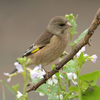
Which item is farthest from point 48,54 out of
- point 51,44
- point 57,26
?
point 57,26

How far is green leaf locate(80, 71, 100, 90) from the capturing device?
791 mm

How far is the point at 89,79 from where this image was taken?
0.80 m

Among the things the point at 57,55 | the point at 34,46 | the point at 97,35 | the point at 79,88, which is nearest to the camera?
the point at 79,88

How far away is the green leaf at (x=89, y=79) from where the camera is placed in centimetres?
79

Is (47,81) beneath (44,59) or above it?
beneath

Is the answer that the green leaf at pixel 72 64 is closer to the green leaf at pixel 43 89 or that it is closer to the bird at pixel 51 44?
the green leaf at pixel 43 89

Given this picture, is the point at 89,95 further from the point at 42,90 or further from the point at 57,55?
the point at 57,55

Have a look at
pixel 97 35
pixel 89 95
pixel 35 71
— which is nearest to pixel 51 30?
pixel 89 95

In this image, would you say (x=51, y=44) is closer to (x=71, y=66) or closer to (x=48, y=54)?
(x=48, y=54)

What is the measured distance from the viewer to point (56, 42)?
54.9 inches

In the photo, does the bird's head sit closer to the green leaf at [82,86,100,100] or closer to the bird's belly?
the bird's belly

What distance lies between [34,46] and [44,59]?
14 cm

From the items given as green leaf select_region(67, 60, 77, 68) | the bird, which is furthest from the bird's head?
green leaf select_region(67, 60, 77, 68)

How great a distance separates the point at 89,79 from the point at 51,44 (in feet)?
2.08
